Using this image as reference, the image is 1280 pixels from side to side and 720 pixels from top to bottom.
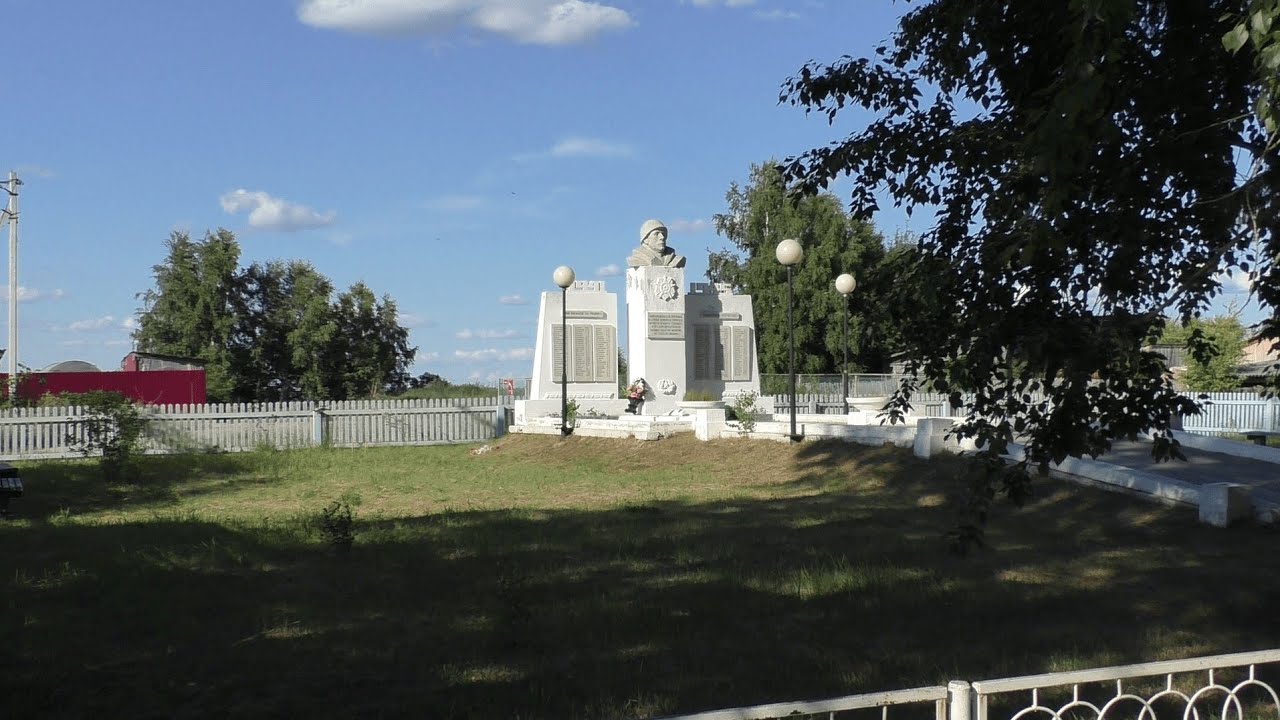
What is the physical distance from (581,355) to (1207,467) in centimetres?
1554

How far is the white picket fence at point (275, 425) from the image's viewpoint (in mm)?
23172

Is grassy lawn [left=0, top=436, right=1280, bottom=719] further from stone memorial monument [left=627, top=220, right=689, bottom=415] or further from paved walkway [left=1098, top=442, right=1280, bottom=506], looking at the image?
stone memorial monument [left=627, top=220, right=689, bottom=415]

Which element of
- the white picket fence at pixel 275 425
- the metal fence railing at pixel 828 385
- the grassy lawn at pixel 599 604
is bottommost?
the grassy lawn at pixel 599 604

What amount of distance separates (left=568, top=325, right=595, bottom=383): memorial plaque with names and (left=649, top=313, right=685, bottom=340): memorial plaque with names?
1764 millimetres

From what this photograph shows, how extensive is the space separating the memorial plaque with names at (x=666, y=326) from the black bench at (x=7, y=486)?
15.0m

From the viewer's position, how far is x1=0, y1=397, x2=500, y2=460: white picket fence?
2317 cm

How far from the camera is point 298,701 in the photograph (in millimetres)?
5395

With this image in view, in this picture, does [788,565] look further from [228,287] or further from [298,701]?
[228,287]

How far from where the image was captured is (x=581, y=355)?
26.5m

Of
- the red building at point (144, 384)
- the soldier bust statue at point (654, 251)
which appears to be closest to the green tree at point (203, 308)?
the red building at point (144, 384)

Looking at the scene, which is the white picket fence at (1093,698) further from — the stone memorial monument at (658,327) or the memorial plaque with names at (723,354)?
the memorial plaque with names at (723,354)

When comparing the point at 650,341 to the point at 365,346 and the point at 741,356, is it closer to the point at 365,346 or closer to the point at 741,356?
the point at 741,356

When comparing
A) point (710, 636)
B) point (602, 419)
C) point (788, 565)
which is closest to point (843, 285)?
point (602, 419)

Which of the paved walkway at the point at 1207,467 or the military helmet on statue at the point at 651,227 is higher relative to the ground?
the military helmet on statue at the point at 651,227
